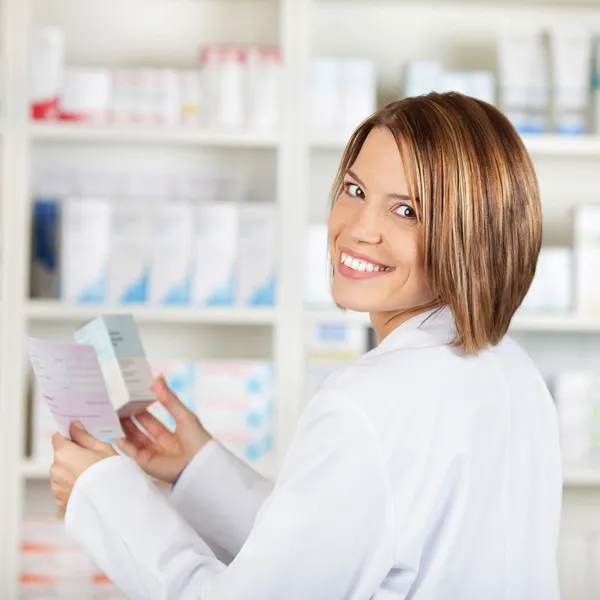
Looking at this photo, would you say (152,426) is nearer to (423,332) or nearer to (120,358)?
(120,358)

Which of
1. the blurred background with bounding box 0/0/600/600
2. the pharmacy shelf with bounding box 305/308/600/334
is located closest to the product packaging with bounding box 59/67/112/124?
the blurred background with bounding box 0/0/600/600

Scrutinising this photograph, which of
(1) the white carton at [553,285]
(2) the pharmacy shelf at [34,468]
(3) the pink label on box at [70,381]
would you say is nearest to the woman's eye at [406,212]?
(3) the pink label on box at [70,381]

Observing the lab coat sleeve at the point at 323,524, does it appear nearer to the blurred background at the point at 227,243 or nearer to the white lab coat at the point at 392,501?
the white lab coat at the point at 392,501

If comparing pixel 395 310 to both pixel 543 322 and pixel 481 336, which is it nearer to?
pixel 481 336

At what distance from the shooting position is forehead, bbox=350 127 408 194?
1006 millimetres

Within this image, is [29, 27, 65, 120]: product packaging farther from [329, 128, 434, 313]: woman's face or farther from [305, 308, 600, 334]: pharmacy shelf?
[329, 128, 434, 313]: woman's face

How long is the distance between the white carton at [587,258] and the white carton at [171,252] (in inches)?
38.9

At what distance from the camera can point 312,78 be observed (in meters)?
2.41

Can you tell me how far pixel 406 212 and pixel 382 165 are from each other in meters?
0.06

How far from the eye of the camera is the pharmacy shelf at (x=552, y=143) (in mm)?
2408

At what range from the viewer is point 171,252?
237cm

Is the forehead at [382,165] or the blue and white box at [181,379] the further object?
the blue and white box at [181,379]

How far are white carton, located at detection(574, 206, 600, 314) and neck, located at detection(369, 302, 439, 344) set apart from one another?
144 cm

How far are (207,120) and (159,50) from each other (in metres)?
0.42
